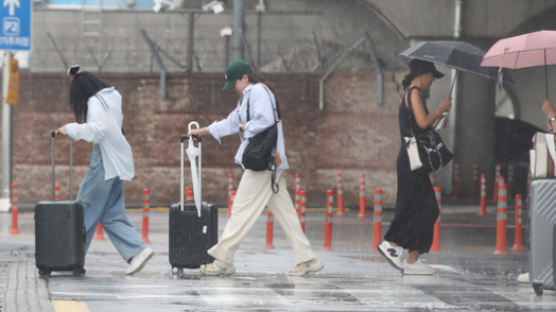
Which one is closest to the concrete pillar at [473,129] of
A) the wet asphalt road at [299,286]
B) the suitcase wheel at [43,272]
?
the wet asphalt road at [299,286]

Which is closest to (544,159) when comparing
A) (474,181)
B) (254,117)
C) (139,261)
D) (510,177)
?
(254,117)

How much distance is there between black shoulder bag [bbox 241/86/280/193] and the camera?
32.4ft

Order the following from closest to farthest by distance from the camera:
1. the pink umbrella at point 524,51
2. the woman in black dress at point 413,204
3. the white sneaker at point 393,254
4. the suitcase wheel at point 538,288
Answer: the suitcase wheel at point 538,288
the pink umbrella at point 524,51
the woman in black dress at point 413,204
the white sneaker at point 393,254

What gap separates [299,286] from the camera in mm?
9156

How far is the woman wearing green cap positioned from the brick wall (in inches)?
761

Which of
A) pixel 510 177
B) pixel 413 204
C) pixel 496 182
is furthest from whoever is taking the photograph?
pixel 510 177

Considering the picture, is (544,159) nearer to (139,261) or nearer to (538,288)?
(538,288)

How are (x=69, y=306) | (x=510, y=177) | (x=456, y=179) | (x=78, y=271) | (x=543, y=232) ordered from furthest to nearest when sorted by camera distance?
(x=510, y=177) → (x=456, y=179) → (x=78, y=271) → (x=543, y=232) → (x=69, y=306)

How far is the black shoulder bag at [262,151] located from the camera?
9875 millimetres

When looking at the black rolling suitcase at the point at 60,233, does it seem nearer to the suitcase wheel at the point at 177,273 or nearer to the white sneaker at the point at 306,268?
the suitcase wheel at the point at 177,273

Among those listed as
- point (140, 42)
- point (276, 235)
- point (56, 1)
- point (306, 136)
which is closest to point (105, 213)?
point (276, 235)

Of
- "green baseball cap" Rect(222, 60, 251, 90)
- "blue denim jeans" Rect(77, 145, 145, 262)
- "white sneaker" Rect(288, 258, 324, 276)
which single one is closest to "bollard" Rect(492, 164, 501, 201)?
"white sneaker" Rect(288, 258, 324, 276)

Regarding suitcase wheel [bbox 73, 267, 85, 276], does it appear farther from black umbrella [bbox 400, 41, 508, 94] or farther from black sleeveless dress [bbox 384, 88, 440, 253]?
black umbrella [bbox 400, 41, 508, 94]

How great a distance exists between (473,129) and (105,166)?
21.8 metres
